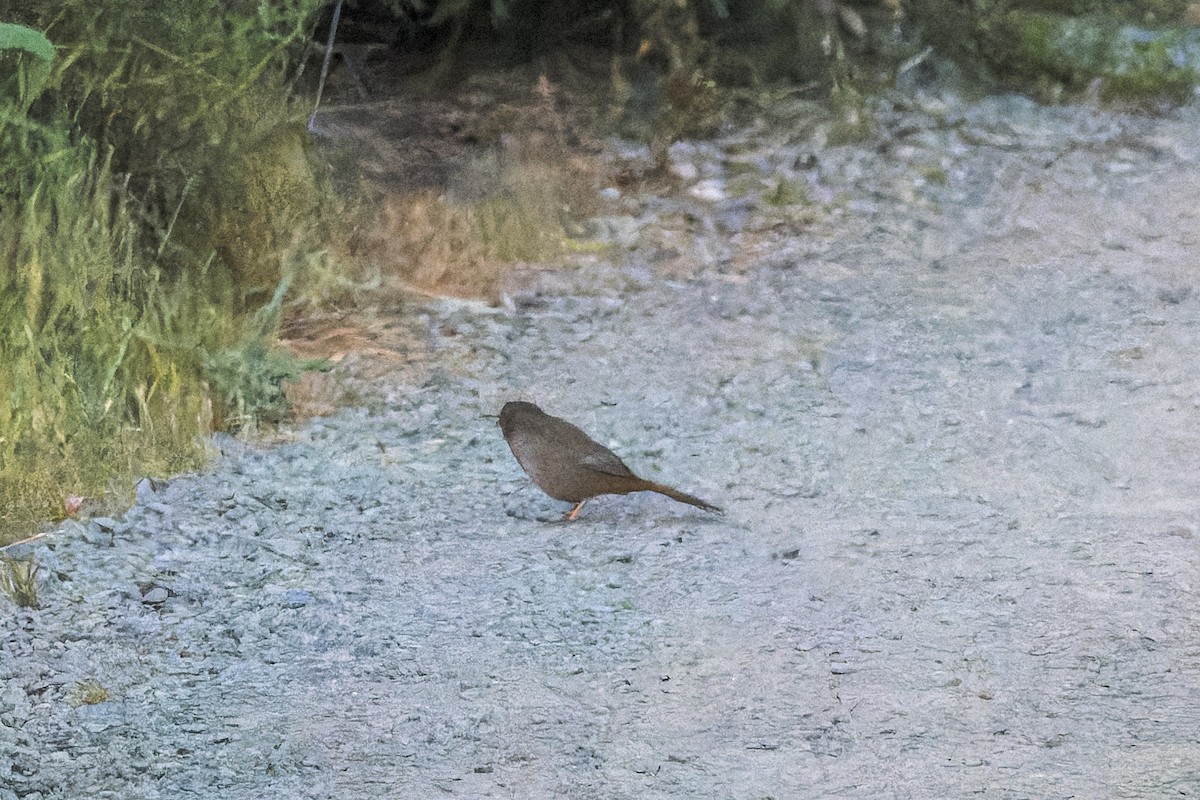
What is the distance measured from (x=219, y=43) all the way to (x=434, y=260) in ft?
3.57

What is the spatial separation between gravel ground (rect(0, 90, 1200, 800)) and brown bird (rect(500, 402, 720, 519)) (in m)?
0.08

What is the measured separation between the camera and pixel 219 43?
3549 mm

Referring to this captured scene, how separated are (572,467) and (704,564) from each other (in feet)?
1.14

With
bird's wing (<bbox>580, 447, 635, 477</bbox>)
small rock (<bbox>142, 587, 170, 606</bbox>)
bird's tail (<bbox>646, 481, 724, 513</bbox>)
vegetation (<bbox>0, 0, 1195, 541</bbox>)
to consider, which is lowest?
small rock (<bbox>142, 587, 170, 606</bbox>)

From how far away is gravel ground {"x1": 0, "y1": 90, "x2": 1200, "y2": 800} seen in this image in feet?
7.00

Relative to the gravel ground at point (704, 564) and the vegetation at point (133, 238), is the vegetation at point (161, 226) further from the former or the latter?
the gravel ground at point (704, 564)

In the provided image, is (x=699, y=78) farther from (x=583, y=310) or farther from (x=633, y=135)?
(x=583, y=310)

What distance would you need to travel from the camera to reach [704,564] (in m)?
2.73

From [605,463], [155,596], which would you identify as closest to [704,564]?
[605,463]

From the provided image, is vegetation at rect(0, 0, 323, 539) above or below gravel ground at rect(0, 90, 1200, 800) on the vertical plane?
above

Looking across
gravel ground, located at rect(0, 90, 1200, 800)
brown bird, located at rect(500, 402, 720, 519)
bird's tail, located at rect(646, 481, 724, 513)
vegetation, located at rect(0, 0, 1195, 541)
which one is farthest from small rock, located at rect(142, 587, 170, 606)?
bird's tail, located at rect(646, 481, 724, 513)

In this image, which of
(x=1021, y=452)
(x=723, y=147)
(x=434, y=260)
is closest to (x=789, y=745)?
(x=1021, y=452)

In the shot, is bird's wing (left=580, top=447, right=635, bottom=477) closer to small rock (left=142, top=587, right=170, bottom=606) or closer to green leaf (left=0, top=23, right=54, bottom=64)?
small rock (left=142, top=587, right=170, bottom=606)

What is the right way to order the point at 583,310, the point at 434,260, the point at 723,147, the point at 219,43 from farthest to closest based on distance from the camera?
Result: the point at 723,147
the point at 434,260
the point at 583,310
the point at 219,43
